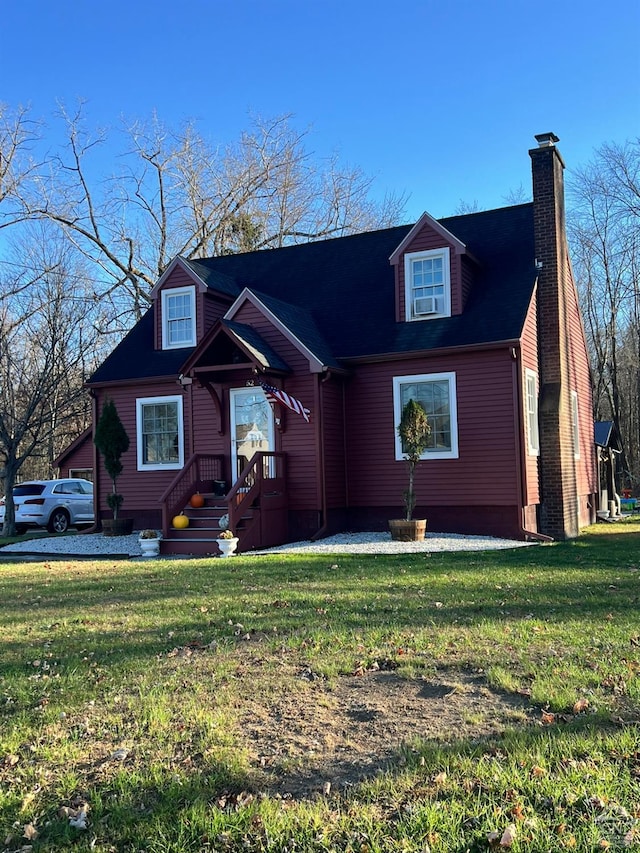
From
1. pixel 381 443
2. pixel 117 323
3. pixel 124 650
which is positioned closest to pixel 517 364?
pixel 381 443

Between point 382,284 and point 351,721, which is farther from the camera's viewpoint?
point 382,284

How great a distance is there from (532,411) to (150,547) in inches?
335

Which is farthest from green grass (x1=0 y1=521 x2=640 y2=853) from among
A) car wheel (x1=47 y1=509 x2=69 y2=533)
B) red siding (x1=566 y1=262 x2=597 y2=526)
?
car wheel (x1=47 y1=509 x2=69 y2=533)

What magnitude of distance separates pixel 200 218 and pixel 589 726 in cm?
3459

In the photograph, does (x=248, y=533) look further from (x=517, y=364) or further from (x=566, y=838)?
(x=566, y=838)

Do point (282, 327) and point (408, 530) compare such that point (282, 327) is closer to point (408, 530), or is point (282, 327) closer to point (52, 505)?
point (408, 530)

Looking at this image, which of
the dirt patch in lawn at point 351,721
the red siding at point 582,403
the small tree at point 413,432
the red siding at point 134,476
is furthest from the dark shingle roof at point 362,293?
the dirt patch in lawn at point 351,721

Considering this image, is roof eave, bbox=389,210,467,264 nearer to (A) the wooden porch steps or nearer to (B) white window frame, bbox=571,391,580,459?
(B) white window frame, bbox=571,391,580,459

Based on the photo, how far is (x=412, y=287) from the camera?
54.5 ft

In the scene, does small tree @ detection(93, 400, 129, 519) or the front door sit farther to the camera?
small tree @ detection(93, 400, 129, 519)

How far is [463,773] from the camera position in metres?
3.65

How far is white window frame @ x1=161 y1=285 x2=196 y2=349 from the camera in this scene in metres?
18.5

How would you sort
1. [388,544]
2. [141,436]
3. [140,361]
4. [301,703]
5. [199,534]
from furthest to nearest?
[140,361]
[141,436]
[199,534]
[388,544]
[301,703]

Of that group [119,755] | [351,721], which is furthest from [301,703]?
[119,755]
